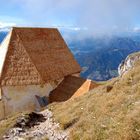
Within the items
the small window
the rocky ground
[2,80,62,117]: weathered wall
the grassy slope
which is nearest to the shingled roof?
[2,80,62,117]: weathered wall

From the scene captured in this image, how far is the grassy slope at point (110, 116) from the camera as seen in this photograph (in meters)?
16.5

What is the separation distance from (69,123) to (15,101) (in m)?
23.6

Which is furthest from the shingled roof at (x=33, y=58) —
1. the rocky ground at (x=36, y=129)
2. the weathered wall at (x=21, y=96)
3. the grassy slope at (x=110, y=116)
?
the grassy slope at (x=110, y=116)

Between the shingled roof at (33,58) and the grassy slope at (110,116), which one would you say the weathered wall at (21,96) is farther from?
the grassy slope at (110,116)

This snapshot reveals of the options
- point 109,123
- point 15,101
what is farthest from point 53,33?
point 109,123

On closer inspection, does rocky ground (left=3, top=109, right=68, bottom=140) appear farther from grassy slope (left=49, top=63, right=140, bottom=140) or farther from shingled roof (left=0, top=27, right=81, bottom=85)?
shingled roof (left=0, top=27, right=81, bottom=85)

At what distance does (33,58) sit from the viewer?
153 feet

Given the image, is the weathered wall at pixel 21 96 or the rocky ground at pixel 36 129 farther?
the weathered wall at pixel 21 96

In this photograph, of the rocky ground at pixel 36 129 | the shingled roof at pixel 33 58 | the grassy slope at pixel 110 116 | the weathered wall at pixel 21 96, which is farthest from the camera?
the shingled roof at pixel 33 58

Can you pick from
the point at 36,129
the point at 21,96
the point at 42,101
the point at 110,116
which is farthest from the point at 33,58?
the point at 110,116

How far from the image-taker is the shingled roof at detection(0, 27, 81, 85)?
44438 mm

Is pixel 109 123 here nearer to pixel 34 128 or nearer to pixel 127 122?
pixel 127 122

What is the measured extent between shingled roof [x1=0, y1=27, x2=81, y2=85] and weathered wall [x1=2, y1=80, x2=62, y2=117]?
0.71m

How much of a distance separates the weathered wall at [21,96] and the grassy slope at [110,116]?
19.1 m
